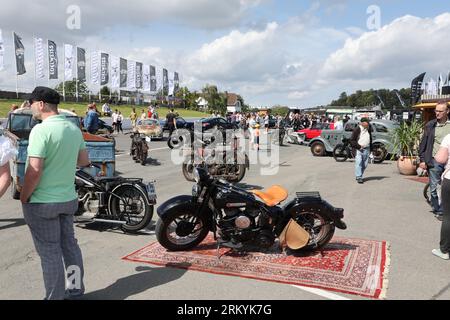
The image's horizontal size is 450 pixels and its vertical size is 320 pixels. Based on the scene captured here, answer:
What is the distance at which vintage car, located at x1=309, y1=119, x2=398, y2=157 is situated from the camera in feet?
51.7

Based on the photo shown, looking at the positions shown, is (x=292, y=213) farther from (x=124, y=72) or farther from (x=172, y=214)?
(x=124, y=72)

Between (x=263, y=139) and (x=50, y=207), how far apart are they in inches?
879

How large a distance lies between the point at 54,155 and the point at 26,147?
5127mm

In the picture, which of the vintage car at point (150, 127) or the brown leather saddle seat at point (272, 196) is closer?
the brown leather saddle seat at point (272, 196)

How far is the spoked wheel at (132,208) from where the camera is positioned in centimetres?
601

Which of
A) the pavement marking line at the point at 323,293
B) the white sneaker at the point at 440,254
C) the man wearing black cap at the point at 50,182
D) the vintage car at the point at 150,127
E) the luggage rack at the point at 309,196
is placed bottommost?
the pavement marking line at the point at 323,293

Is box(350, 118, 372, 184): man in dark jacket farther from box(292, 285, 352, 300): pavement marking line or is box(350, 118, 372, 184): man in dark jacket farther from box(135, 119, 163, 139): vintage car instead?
box(135, 119, 163, 139): vintage car

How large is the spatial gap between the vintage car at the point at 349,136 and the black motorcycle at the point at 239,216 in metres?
11.6

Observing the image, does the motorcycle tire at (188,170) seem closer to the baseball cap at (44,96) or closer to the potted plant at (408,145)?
the potted plant at (408,145)

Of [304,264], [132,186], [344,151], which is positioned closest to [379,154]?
[344,151]

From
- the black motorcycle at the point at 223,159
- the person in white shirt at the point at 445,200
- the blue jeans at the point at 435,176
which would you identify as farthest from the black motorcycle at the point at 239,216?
the black motorcycle at the point at 223,159

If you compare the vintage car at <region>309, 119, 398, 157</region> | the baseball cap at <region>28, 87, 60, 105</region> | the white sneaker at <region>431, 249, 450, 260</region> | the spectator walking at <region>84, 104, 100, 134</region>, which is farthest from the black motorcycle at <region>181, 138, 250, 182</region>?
the vintage car at <region>309, 119, 398, 157</region>
